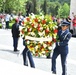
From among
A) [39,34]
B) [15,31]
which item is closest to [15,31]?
[15,31]

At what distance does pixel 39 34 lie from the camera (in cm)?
1083

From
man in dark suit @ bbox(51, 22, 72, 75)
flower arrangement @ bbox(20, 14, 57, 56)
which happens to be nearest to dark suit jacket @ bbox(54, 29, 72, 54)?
man in dark suit @ bbox(51, 22, 72, 75)

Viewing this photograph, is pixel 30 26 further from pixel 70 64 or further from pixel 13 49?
pixel 13 49

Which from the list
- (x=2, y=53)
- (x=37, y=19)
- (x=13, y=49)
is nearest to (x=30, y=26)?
(x=37, y=19)

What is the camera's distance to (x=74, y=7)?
29.2 meters

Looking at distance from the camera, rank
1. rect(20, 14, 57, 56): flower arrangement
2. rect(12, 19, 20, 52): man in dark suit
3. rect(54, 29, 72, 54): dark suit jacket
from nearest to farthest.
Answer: rect(54, 29, 72, 54): dark suit jacket, rect(20, 14, 57, 56): flower arrangement, rect(12, 19, 20, 52): man in dark suit

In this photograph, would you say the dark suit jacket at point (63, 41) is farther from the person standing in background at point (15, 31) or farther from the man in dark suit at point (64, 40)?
the person standing in background at point (15, 31)

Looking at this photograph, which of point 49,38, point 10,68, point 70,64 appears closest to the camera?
point 10,68

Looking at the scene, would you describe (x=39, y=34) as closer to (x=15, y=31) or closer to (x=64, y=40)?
(x=64, y=40)

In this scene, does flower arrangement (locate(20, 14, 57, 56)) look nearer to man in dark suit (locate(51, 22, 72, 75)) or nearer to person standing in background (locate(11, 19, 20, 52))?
man in dark suit (locate(51, 22, 72, 75))

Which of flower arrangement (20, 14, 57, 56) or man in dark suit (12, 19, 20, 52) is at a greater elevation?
flower arrangement (20, 14, 57, 56)

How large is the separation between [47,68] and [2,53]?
4055mm

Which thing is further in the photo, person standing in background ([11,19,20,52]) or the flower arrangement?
person standing in background ([11,19,20,52])

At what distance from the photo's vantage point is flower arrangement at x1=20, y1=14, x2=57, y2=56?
10711mm
